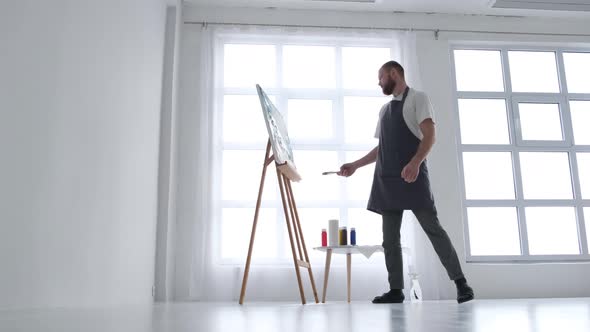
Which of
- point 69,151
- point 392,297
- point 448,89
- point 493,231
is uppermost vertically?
point 448,89

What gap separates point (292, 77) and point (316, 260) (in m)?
1.66

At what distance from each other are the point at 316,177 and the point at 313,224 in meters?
0.41

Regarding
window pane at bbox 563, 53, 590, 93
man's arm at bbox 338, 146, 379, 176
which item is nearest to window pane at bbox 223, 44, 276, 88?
man's arm at bbox 338, 146, 379, 176

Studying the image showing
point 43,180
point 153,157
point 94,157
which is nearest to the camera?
point 43,180

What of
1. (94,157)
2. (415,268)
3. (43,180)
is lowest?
(415,268)

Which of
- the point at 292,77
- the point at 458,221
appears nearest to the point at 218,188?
the point at 292,77

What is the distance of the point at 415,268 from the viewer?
13.9 ft

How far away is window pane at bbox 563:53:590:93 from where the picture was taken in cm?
508

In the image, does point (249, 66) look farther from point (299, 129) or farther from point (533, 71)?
point (533, 71)

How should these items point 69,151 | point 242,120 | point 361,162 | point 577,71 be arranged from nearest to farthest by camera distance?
point 69,151
point 361,162
point 242,120
point 577,71

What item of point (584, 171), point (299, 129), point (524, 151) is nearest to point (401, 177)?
point (299, 129)

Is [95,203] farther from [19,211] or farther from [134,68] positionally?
[134,68]

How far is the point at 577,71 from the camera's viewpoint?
16.9 ft

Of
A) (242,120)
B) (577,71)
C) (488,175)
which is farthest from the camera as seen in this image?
(577,71)
